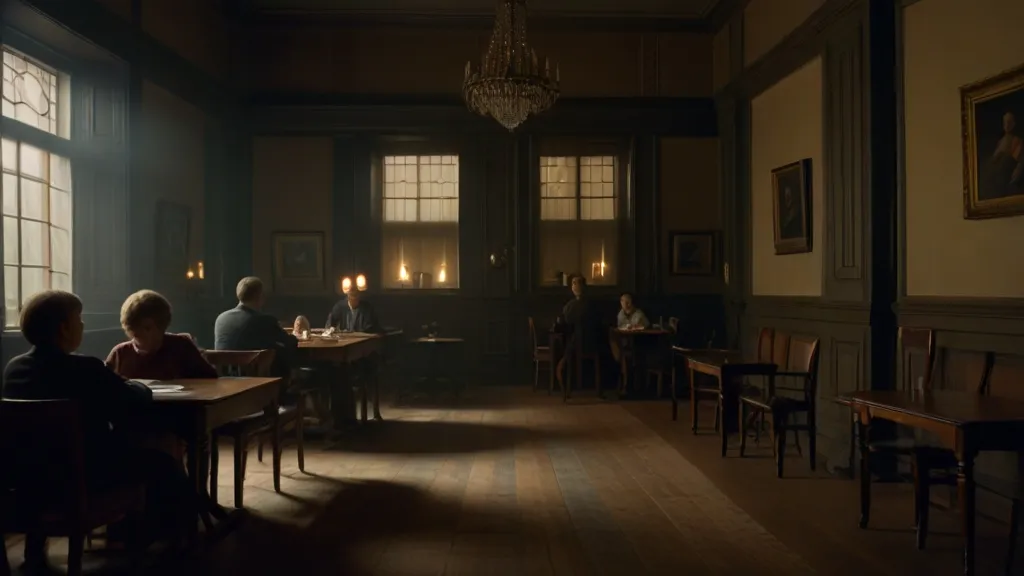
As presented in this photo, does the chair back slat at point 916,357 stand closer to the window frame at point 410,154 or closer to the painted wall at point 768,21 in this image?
the painted wall at point 768,21

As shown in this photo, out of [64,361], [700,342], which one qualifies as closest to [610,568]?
[64,361]

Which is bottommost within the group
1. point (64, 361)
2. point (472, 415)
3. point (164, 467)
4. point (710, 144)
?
point (472, 415)

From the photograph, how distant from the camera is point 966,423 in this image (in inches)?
125

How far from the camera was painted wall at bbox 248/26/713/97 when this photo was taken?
10.4 meters

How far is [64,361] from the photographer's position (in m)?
2.95

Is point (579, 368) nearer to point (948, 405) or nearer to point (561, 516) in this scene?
point (561, 516)

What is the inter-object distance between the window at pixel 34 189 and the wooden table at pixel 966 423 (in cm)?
584

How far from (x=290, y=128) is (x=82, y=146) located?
387 cm

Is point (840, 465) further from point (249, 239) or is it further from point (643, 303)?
point (249, 239)

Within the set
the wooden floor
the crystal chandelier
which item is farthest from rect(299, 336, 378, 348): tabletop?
the crystal chandelier

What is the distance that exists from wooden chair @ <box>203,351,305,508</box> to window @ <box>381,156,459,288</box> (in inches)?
221

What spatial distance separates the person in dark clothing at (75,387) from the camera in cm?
291

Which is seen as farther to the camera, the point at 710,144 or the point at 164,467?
the point at 710,144

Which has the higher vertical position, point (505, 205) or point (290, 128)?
point (290, 128)
